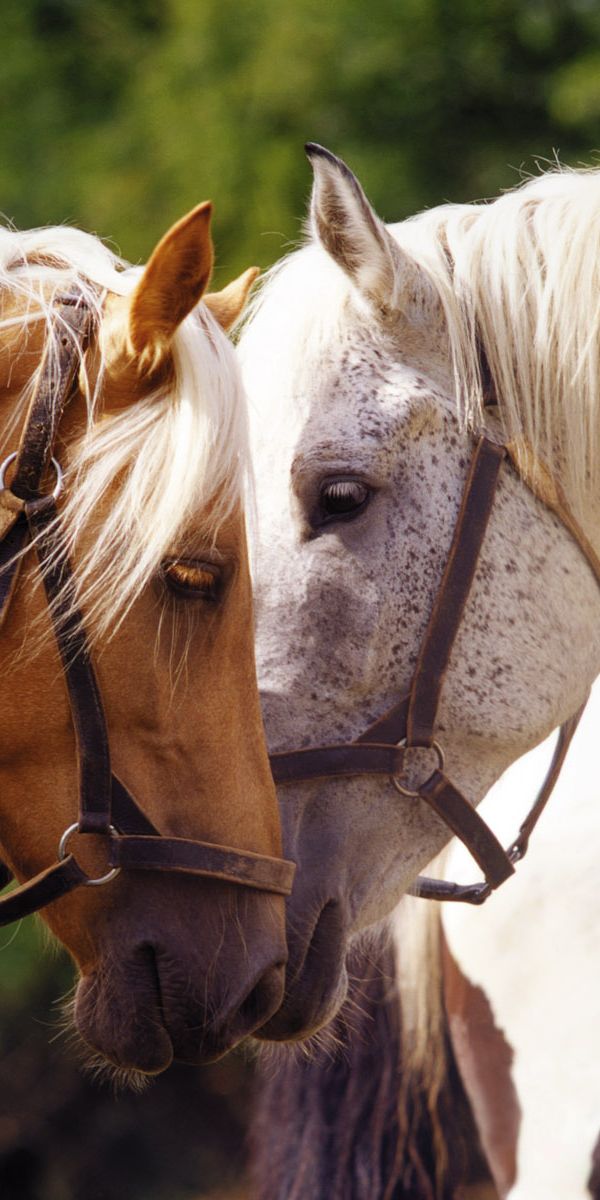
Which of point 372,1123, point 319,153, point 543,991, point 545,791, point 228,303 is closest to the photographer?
point 228,303

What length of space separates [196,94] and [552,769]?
403 centimetres

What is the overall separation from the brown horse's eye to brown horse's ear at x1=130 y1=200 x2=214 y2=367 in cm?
24

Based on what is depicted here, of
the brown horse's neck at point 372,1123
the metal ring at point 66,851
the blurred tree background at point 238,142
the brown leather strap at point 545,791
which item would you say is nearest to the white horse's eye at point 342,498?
the brown leather strap at point 545,791

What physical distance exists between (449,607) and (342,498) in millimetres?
230

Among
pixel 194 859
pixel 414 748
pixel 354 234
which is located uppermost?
pixel 354 234

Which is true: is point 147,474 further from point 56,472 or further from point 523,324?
point 523,324

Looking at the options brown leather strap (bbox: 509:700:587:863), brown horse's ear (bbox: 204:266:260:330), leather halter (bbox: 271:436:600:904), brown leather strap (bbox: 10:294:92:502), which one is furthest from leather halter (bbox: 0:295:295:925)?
brown leather strap (bbox: 509:700:587:863)

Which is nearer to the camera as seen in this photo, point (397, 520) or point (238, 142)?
point (397, 520)

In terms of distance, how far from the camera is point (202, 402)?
5.04 feet

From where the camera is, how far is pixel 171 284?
1.46m

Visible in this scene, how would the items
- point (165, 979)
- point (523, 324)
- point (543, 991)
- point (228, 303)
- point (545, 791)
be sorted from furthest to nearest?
point (543, 991), point (545, 791), point (523, 324), point (228, 303), point (165, 979)

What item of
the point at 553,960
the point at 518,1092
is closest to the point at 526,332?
the point at 553,960

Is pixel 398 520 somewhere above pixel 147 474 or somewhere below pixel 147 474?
below

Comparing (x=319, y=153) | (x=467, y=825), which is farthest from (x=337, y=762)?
(x=319, y=153)
